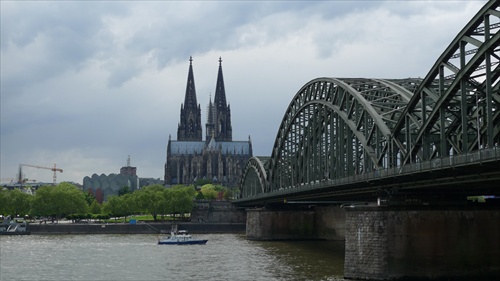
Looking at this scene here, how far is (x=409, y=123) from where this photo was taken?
62.5m

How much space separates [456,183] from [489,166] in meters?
6.83

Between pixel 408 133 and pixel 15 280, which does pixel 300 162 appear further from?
pixel 15 280

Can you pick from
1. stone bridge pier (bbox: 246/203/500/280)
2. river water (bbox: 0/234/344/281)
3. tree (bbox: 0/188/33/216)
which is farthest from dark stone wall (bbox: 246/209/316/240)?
tree (bbox: 0/188/33/216)

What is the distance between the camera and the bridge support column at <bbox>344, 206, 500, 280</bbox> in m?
51.4

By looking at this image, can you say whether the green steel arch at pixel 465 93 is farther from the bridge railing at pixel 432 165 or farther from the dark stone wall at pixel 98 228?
the dark stone wall at pixel 98 228

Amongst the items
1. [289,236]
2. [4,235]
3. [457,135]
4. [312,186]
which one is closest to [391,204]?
[457,135]

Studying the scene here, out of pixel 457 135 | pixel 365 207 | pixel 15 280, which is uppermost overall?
pixel 457 135

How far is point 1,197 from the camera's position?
169375 millimetres

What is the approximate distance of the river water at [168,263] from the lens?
205ft

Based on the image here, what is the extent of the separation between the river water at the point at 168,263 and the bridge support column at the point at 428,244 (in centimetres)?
601

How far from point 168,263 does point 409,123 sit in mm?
29451

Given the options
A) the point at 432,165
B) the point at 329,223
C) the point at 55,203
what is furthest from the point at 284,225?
the point at 432,165

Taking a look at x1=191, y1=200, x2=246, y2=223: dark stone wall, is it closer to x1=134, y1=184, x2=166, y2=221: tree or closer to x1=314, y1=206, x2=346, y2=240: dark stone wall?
x1=134, y1=184, x2=166, y2=221: tree

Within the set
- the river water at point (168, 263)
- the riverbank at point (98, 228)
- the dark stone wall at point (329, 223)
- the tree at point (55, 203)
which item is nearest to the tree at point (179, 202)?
the tree at point (55, 203)
